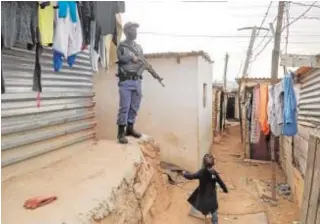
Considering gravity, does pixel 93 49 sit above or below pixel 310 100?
above

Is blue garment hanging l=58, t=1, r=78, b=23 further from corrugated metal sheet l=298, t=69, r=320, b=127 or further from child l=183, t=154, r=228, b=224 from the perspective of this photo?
corrugated metal sheet l=298, t=69, r=320, b=127

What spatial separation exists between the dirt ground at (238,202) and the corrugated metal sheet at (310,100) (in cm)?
173

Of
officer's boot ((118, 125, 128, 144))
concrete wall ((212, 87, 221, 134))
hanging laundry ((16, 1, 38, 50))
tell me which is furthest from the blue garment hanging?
concrete wall ((212, 87, 221, 134))

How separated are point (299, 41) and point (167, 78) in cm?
939

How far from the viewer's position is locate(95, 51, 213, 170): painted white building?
9.54 m

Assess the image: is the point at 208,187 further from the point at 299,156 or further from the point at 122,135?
the point at 299,156

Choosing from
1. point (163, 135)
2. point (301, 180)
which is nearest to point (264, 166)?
point (163, 135)

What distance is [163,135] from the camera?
9.73 meters

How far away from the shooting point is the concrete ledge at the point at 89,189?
3.38 metres

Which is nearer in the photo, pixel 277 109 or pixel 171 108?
pixel 277 109

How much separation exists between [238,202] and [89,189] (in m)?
4.48

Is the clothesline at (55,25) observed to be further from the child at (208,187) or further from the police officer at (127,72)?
the child at (208,187)

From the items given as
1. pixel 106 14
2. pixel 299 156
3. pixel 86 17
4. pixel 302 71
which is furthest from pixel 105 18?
pixel 299 156

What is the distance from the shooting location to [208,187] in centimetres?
644
